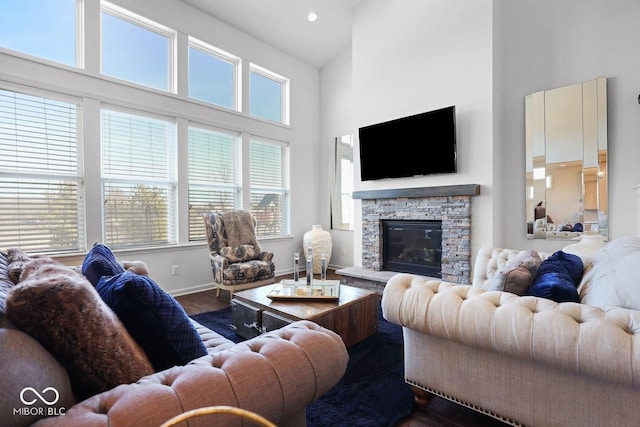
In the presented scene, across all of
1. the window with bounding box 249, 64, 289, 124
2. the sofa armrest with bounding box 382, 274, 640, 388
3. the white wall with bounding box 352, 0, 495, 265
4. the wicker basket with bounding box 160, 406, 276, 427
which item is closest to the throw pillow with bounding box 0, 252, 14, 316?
the wicker basket with bounding box 160, 406, 276, 427

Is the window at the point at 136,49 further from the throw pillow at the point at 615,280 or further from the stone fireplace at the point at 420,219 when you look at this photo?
the throw pillow at the point at 615,280

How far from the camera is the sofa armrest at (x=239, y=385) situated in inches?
25.7

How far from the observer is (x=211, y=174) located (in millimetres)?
4441

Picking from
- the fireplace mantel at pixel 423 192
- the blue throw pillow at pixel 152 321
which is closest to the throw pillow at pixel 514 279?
the blue throw pillow at pixel 152 321

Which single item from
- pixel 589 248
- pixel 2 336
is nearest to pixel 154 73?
pixel 2 336

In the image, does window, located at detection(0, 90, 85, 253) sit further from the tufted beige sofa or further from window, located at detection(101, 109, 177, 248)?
the tufted beige sofa

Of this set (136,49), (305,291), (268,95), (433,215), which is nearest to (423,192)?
(433,215)

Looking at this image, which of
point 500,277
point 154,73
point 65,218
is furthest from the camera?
point 154,73

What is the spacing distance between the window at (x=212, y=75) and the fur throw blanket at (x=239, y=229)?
65.7 inches

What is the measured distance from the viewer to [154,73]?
3861 millimetres

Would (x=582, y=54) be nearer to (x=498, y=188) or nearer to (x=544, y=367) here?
(x=498, y=188)

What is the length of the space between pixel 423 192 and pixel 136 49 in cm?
390

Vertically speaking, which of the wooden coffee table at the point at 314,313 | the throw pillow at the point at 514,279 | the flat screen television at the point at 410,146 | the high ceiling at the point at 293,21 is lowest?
the wooden coffee table at the point at 314,313

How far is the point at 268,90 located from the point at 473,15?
3120 millimetres
